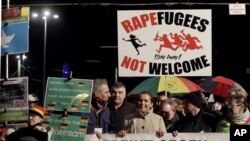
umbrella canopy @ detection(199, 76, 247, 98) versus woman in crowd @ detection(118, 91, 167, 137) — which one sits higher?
umbrella canopy @ detection(199, 76, 247, 98)

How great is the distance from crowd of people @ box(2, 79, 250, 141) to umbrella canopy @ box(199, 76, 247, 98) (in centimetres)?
9

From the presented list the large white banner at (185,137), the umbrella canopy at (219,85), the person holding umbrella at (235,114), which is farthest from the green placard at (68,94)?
the person holding umbrella at (235,114)

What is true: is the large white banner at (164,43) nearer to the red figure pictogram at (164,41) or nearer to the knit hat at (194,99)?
the red figure pictogram at (164,41)

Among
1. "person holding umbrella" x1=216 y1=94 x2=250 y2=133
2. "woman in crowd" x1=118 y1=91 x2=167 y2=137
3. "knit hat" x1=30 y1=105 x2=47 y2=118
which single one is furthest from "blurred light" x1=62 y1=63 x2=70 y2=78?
"person holding umbrella" x1=216 y1=94 x2=250 y2=133

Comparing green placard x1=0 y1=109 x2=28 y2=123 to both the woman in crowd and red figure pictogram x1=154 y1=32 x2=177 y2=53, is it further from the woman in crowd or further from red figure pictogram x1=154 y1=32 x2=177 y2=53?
red figure pictogram x1=154 y1=32 x2=177 y2=53

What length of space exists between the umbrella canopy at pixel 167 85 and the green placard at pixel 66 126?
806 millimetres

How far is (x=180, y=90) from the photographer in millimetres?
7234

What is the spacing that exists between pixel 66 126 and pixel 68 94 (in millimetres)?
448

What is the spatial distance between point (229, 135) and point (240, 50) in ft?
23.6

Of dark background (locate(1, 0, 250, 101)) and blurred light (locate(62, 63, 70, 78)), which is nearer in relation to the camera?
blurred light (locate(62, 63, 70, 78))

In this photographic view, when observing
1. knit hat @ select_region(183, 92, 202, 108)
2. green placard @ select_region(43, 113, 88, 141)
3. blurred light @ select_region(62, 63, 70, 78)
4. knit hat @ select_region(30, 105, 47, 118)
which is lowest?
green placard @ select_region(43, 113, 88, 141)

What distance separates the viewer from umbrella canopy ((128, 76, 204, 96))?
284 inches

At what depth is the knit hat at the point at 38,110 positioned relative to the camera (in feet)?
23.6

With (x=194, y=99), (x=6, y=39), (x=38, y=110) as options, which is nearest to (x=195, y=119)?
(x=194, y=99)
